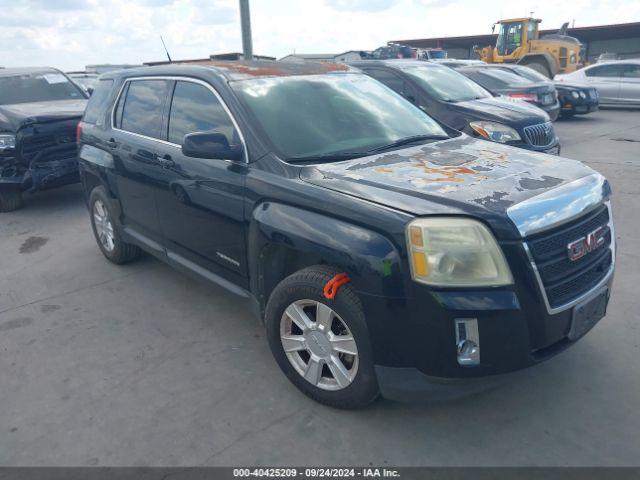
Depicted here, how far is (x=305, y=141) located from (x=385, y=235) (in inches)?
43.0

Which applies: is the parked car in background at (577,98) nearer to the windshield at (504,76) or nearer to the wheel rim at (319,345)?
the windshield at (504,76)

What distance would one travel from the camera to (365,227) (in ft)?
8.46

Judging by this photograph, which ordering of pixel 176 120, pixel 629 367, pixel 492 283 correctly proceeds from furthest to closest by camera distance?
pixel 176 120 → pixel 629 367 → pixel 492 283

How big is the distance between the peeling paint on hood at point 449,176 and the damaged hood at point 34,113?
5.46 meters

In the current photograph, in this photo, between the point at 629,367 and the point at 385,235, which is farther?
the point at 629,367

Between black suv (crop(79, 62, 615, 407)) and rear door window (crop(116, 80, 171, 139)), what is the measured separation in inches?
1.0

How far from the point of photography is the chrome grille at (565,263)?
251cm

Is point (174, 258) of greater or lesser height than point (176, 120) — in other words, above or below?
below

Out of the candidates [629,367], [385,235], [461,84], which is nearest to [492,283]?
[385,235]

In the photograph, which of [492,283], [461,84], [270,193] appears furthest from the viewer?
[461,84]

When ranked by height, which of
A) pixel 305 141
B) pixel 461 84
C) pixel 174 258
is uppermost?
pixel 461 84

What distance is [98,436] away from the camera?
2852mm

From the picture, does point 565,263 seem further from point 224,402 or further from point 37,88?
point 37,88

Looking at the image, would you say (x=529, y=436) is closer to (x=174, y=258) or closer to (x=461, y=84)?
(x=174, y=258)
